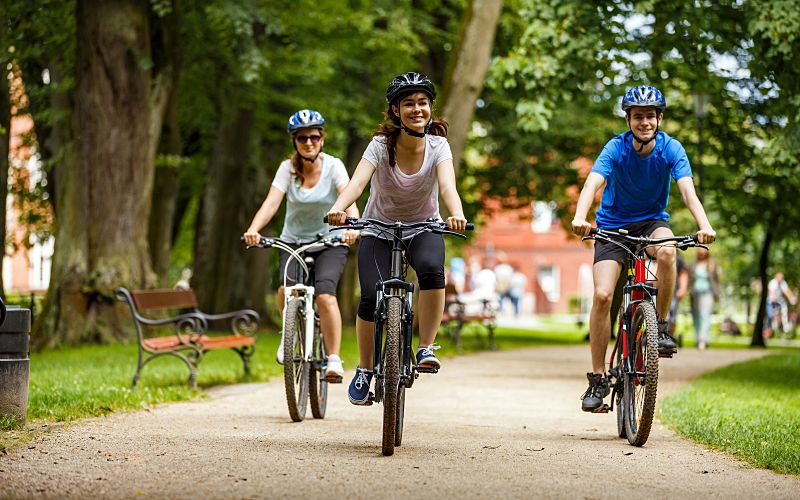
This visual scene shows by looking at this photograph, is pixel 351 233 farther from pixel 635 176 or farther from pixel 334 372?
pixel 635 176

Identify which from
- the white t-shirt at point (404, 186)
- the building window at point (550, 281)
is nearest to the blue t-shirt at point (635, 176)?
→ the white t-shirt at point (404, 186)

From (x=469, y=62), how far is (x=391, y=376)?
40.2ft

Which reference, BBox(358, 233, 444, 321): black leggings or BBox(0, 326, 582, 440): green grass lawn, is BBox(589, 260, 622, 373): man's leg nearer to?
BBox(358, 233, 444, 321): black leggings

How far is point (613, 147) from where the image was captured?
8398 mm

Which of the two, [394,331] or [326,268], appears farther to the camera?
[326,268]

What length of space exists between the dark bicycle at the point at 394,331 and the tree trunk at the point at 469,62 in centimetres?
1151

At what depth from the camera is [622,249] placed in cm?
854

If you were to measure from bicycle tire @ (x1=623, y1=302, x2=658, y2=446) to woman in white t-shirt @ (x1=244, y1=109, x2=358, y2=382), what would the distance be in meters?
2.17

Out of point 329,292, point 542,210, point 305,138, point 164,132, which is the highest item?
point 164,132

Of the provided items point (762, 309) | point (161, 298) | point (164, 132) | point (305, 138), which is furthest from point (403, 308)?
point (762, 309)

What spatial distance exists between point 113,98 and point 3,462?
12.3 meters

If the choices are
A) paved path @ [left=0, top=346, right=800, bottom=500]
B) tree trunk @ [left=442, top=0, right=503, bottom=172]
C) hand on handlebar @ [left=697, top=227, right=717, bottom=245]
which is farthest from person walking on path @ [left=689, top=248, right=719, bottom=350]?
hand on handlebar @ [left=697, top=227, right=717, bottom=245]

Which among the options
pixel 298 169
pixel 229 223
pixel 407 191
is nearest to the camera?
pixel 407 191

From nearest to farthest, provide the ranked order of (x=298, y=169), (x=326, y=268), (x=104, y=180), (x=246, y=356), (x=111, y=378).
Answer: (x=326, y=268) < (x=298, y=169) < (x=111, y=378) < (x=246, y=356) < (x=104, y=180)
